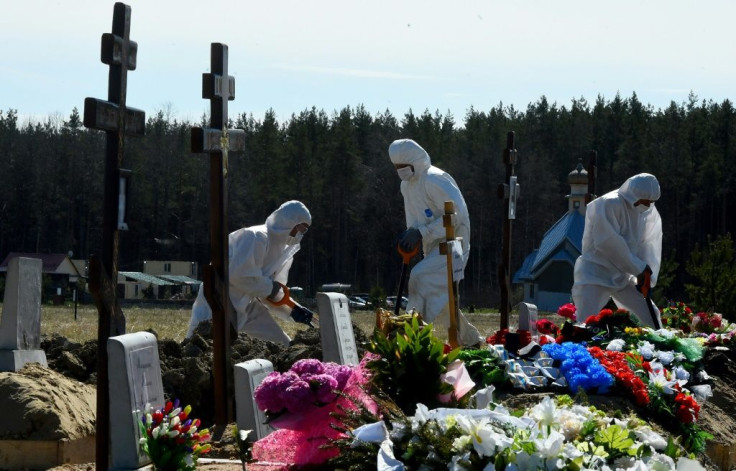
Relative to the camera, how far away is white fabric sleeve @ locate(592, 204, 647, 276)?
18.0 metres

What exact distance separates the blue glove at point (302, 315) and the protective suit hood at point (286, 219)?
2.96 feet

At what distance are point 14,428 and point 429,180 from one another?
7283 mm

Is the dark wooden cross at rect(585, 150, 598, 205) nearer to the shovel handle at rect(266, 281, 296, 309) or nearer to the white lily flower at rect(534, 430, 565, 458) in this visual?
the shovel handle at rect(266, 281, 296, 309)

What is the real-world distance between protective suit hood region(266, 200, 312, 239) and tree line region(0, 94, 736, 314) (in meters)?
60.5

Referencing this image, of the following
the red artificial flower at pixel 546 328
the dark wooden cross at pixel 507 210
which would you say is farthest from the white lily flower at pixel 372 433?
the dark wooden cross at pixel 507 210

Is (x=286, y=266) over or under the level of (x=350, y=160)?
under

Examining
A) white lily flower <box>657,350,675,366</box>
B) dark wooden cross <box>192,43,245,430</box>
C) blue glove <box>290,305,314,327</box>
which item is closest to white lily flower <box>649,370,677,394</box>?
white lily flower <box>657,350,675,366</box>

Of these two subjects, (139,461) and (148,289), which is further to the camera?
(148,289)

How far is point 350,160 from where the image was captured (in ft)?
283

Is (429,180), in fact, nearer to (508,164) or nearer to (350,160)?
(508,164)

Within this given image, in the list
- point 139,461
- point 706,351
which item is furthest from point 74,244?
point 139,461

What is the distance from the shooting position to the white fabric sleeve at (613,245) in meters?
18.0

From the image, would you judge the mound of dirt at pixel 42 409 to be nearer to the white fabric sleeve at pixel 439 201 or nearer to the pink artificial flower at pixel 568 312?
the white fabric sleeve at pixel 439 201

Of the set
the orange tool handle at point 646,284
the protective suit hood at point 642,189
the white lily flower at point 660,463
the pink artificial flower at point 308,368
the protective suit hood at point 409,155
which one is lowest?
the white lily flower at point 660,463
